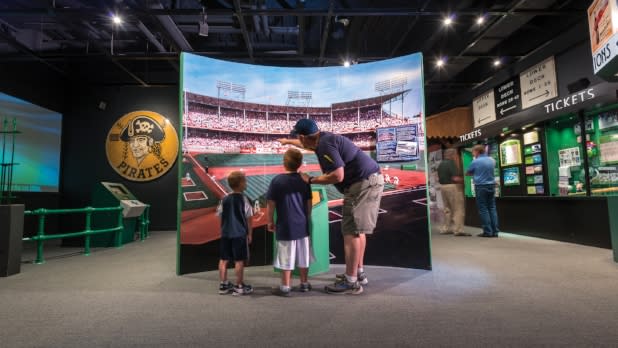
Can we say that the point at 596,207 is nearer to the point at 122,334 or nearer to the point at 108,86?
the point at 122,334

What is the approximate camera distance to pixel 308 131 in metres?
2.53

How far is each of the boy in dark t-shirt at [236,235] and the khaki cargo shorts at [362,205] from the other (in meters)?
0.83

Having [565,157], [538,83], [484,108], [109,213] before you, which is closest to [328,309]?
[109,213]

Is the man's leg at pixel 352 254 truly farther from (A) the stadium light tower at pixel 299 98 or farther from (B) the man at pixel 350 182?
(A) the stadium light tower at pixel 299 98

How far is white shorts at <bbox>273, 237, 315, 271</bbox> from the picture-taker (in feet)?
8.18

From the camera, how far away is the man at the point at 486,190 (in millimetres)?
5832

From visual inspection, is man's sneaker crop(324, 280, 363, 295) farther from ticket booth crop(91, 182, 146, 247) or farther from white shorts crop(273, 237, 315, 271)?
ticket booth crop(91, 182, 146, 247)

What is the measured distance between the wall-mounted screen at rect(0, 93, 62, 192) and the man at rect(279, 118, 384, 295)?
6.01 m

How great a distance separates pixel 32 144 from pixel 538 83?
1025 cm

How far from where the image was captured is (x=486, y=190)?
229 inches

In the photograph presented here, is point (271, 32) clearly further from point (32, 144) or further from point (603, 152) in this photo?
point (603, 152)

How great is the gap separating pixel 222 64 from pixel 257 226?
1.86 metres

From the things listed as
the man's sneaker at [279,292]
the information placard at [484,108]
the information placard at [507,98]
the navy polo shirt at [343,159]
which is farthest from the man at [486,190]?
the man's sneaker at [279,292]

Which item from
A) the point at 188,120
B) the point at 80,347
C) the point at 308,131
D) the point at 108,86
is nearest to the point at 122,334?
the point at 80,347
